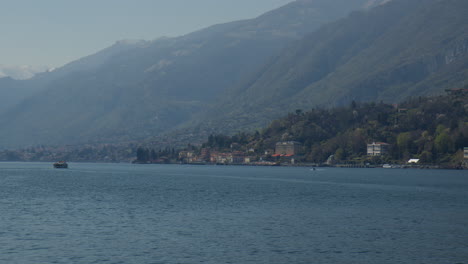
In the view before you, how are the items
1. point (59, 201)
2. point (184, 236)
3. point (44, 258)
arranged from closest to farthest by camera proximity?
point (44, 258) < point (184, 236) < point (59, 201)

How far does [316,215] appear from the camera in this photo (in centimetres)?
8188

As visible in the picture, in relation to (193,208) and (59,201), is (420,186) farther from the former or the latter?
(59,201)

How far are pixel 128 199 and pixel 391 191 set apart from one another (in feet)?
156

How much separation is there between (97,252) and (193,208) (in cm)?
3344

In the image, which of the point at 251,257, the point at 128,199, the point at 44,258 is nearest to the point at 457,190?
the point at 128,199

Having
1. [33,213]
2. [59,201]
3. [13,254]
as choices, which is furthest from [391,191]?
[13,254]

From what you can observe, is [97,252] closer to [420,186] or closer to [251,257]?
[251,257]

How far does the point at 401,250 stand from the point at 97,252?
2529cm

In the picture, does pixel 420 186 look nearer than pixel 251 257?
No

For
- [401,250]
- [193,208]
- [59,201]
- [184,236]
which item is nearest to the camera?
[401,250]

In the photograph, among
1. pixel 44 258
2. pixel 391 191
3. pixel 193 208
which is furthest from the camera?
pixel 391 191

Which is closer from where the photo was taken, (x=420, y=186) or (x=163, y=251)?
(x=163, y=251)

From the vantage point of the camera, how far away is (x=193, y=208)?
293 feet

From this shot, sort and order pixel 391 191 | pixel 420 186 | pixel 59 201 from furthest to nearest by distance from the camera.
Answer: pixel 420 186, pixel 391 191, pixel 59 201
